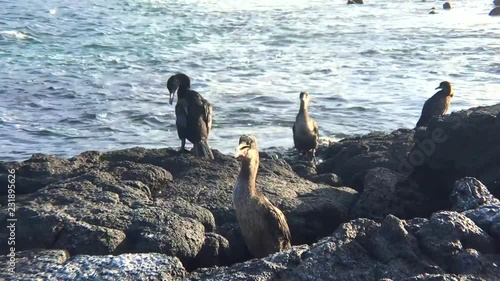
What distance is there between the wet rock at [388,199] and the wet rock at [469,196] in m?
0.92

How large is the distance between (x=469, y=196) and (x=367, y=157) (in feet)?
10.4

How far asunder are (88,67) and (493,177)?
16487 mm

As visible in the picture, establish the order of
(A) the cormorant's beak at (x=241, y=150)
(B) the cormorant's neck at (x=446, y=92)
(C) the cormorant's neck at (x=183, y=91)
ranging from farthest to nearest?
(B) the cormorant's neck at (x=446, y=92) → (C) the cormorant's neck at (x=183, y=91) → (A) the cormorant's beak at (x=241, y=150)

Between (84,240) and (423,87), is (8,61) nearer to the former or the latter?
(423,87)

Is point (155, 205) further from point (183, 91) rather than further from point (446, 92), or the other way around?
point (446, 92)

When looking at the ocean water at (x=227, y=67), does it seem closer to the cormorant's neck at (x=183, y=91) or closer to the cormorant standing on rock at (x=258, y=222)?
the cormorant's neck at (x=183, y=91)

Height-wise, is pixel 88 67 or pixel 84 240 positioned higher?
pixel 84 240

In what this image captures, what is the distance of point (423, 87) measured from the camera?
62.2ft

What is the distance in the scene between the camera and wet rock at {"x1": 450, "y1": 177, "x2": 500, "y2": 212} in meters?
6.26

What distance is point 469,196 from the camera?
20.8ft

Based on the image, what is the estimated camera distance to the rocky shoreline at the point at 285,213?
496 centimetres

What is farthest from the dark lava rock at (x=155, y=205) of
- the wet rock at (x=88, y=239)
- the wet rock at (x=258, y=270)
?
the wet rock at (x=258, y=270)

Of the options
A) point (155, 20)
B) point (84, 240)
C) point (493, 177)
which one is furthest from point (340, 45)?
point (84, 240)

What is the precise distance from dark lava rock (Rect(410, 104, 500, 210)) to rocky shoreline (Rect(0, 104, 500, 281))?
0.01m
